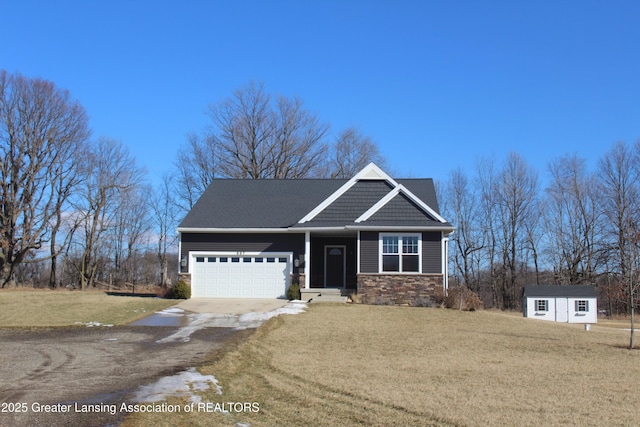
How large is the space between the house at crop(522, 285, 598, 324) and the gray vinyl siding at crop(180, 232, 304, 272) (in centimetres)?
2059

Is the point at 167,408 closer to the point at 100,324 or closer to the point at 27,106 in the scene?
the point at 100,324

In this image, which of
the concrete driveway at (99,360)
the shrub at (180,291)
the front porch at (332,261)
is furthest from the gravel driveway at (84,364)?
the front porch at (332,261)

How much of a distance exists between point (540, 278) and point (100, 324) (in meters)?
42.3

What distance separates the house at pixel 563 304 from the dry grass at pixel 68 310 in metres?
26.0

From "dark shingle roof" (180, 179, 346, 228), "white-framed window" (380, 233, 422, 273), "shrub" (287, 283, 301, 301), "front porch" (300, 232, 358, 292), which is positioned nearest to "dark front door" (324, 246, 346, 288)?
"front porch" (300, 232, 358, 292)

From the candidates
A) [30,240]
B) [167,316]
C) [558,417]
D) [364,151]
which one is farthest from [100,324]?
[364,151]

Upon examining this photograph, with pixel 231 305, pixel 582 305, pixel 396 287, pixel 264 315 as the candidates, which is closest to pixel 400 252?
pixel 396 287

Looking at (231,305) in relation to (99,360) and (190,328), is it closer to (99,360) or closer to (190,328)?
(190,328)

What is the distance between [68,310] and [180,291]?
5.55m

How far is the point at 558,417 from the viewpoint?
7242mm

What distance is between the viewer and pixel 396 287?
77.1 feet

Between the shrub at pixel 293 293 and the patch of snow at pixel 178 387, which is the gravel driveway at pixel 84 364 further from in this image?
the shrub at pixel 293 293

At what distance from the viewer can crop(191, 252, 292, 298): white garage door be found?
25.3 metres

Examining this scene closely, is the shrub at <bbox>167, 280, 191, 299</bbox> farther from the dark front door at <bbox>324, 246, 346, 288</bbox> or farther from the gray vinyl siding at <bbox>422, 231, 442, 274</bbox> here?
the gray vinyl siding at <bbox>422, 231, 442, 274</bbox>
